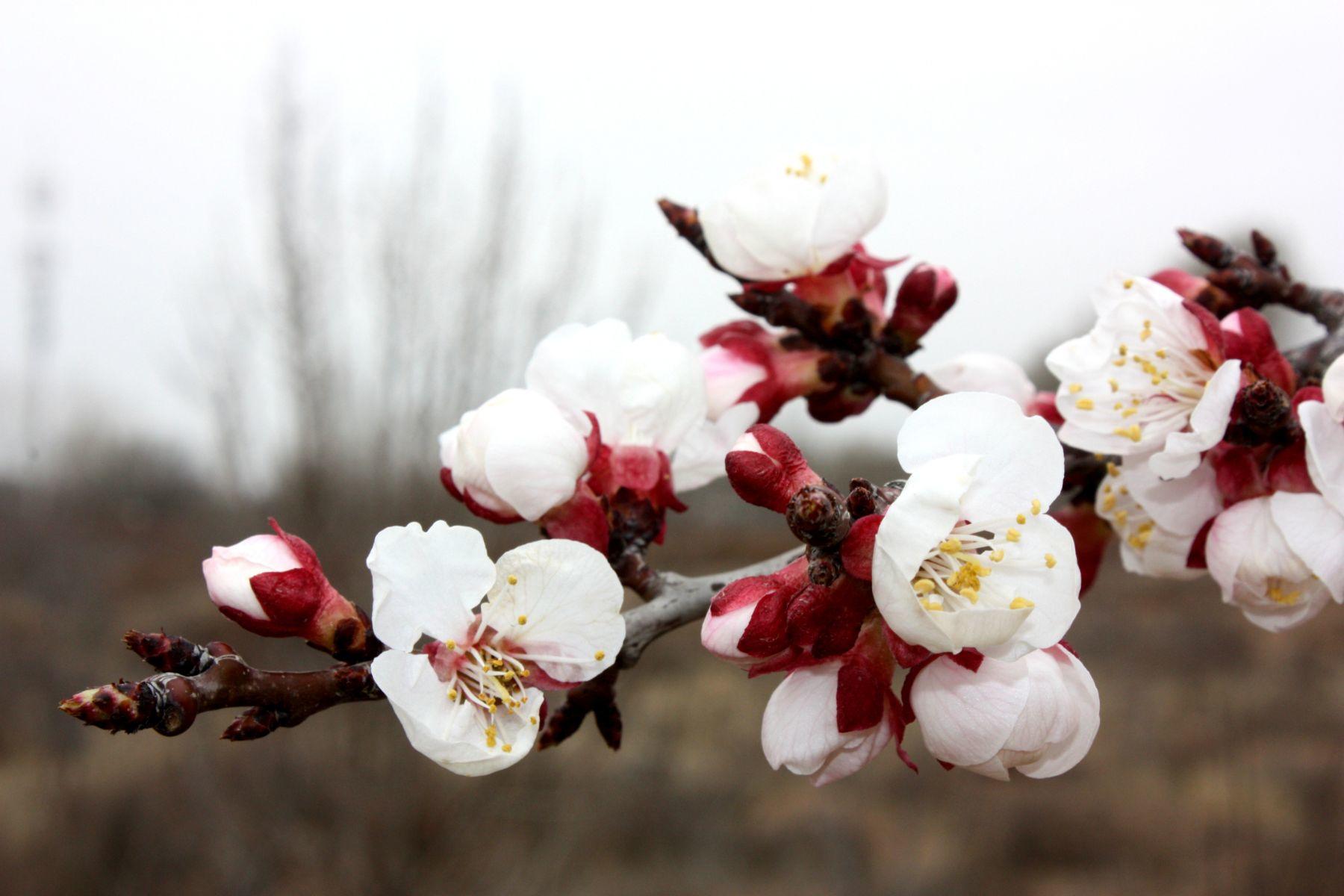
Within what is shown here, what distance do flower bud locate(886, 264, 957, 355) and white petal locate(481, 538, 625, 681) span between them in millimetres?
344

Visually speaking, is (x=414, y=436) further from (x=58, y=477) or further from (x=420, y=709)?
(x=420, y=709)

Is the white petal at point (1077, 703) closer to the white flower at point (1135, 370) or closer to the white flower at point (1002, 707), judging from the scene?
the white flower at point (1002, 707)

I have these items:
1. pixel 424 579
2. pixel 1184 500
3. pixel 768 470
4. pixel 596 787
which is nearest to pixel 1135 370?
pixel 1184 500

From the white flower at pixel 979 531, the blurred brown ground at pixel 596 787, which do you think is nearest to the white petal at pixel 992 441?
the white flower at pixel 979 531

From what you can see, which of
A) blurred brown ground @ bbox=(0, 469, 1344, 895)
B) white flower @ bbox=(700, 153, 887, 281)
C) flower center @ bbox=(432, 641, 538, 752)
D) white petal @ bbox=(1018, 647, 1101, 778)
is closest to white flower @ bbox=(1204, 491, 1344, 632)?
white petal @ bbox=(1018, 647, 1101, 778)

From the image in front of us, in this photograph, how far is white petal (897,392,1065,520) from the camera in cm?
38

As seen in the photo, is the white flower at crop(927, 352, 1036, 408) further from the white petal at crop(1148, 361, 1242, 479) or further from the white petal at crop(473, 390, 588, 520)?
the white petal at crop(473, 390, 588, 520)

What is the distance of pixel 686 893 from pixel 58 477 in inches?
124

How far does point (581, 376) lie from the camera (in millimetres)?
553

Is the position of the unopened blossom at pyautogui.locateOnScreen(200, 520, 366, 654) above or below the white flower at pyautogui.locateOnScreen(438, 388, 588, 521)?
below

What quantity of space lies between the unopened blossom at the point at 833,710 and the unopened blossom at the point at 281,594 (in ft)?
0.65

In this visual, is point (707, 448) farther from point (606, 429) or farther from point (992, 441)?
point (992, 441)

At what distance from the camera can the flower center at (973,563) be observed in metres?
0.39

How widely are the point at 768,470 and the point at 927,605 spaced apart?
0.27 feet
